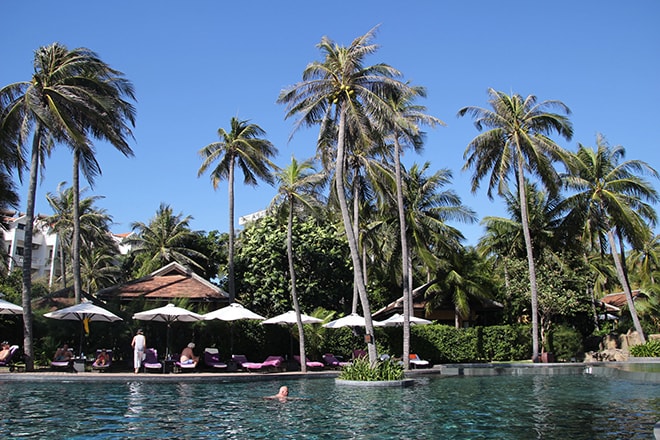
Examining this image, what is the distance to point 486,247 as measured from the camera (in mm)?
39312

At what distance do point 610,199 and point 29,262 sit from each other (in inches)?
1150

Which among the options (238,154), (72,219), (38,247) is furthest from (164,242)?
(38,247)

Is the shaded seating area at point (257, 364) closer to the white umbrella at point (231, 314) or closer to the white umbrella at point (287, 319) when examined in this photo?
the white umbrella at point (287, 319)

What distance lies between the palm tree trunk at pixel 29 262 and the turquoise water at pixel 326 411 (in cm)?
362

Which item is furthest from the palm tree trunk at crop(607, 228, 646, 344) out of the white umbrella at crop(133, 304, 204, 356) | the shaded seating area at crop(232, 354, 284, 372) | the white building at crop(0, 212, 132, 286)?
the white building at crop(0, 212, 132, 286)

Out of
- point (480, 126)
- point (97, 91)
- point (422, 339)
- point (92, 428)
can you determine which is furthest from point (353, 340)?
point (92, 428)

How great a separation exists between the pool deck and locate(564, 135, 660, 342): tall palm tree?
28.6 ft

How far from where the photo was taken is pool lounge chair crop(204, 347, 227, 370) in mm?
23219

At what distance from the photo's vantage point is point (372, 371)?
1886 cm

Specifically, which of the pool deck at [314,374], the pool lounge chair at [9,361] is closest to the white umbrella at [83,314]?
the pool lounge chair at [9,361]

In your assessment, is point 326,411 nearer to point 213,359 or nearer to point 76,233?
point 213,359

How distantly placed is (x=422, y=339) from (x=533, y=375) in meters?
6.60

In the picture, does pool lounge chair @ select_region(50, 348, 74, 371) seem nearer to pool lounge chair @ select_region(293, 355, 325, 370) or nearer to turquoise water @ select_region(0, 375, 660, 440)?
turquoise water @ select_region(0, 375, 660, 440)

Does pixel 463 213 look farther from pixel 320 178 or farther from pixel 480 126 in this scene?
pixel 320 178
